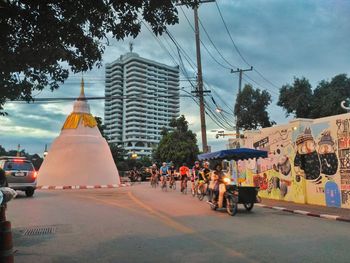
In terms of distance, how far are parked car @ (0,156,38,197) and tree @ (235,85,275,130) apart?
24053 millimetres

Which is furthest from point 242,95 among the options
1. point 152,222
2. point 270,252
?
point 270,252

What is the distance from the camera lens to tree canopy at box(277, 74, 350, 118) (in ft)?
116

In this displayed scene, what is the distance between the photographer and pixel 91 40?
793 cm

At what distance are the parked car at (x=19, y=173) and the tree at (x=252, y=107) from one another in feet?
78.9

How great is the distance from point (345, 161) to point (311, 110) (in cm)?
2150

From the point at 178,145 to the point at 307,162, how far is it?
4943 cm

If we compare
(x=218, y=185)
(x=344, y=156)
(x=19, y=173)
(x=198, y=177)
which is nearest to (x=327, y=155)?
(x=344, y=156)

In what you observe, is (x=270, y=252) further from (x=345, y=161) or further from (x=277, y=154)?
(x=277, y=154)

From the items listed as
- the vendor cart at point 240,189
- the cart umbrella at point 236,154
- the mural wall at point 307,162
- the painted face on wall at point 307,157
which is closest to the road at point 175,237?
the vendor cart at point 240,189

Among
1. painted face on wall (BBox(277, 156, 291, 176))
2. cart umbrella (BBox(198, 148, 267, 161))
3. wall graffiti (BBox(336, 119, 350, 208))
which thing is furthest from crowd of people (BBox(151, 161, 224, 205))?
wall graffiti (BBox(336, 119, 350, 208))

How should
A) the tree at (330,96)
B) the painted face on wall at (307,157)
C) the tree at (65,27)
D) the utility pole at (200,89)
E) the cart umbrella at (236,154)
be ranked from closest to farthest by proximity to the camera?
1. the tree at (65,27)
2. the cart umbrella at (236,154)
3. the painted face on wall at (307,157)
4. the utility pole at (200,89)
5. the tree at (330,96)

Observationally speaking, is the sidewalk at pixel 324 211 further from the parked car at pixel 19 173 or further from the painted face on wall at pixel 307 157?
the parked car at pixel 19 173

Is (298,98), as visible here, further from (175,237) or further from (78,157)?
(175,237)

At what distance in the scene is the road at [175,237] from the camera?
7.63 m
